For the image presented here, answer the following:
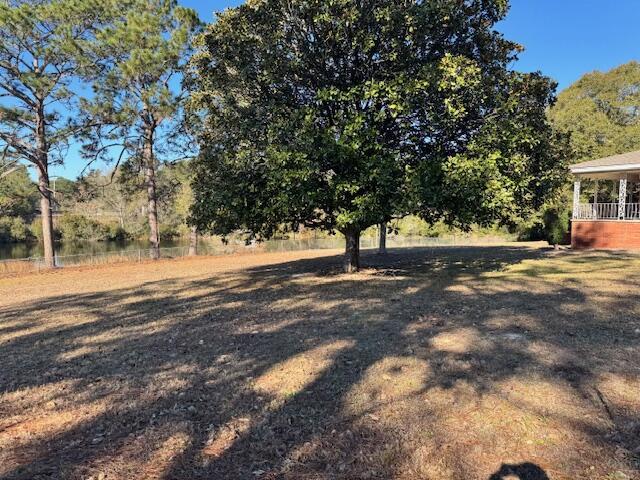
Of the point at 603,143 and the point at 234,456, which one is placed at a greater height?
the point at 603,143

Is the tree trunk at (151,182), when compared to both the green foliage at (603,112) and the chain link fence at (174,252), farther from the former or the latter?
the green foliage at (603,112)

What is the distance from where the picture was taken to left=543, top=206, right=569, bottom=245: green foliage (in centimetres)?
2084

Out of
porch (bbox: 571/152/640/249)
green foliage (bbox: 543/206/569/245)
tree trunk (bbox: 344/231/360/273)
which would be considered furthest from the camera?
green foliage (bbox: 543/206/569/245)

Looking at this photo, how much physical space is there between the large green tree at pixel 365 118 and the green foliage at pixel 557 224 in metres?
11.6

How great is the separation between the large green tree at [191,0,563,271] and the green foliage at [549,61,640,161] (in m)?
16.9

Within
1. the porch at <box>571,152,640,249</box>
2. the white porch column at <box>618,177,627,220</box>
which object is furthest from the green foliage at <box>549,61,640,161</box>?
the white porch column at <box>618,177,627,220</box>

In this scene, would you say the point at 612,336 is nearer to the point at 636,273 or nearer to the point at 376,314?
the point at 376,314

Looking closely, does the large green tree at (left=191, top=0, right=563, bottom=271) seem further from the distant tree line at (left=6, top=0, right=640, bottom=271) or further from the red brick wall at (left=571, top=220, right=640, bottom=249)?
the red brick wall at (left=571, top=220, right=640, bottom=249)

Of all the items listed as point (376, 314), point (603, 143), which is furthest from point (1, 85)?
point (603, 143)

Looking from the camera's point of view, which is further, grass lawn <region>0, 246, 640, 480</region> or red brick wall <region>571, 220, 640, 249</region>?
red brick wall <region>571, 220, 640, 249</region>

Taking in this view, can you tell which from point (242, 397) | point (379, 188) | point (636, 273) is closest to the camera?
point (242, 397)

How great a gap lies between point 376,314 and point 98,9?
16.6 meters

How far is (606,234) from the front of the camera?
15812mm

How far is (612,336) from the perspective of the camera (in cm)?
492
